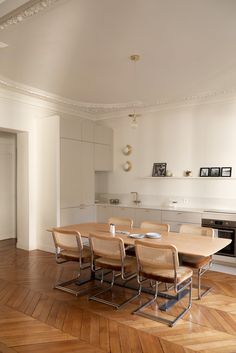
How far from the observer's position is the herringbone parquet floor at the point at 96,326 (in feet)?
7.86

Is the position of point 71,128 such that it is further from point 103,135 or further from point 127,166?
point 127,166

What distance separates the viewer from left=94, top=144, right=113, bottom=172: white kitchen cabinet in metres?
6.14

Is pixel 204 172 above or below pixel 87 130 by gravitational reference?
below

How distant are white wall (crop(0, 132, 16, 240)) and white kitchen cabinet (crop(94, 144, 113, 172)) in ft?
6.45

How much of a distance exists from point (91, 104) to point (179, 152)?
2084mm

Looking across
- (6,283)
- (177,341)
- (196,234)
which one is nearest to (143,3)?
(196,234)

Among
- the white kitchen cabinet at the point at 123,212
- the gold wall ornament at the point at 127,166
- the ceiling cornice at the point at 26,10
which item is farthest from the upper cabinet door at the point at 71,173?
the ceiling cornice at the point at 26,10

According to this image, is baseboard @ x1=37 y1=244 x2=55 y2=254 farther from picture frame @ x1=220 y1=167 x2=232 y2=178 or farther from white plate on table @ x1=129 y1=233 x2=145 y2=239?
picture frame @ x1=220 y1=167 x2=232 y2=178

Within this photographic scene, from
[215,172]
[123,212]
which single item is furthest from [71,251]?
[215,172]

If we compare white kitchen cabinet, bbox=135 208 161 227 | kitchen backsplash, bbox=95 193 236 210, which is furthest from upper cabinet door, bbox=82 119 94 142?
white kitchen cabinet, bbox=135 208 161 227

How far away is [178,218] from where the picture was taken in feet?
16.5

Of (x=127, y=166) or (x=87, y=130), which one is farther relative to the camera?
(x=127, y=166)

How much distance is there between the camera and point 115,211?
5855 millimetres

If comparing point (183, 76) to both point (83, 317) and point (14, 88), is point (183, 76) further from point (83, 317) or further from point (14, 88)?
point (83, 317)
